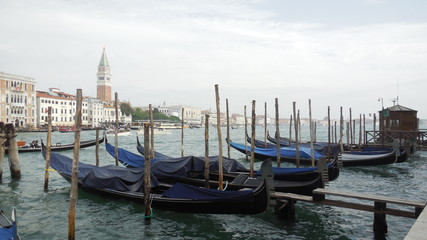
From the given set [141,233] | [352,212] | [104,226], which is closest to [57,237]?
[104,226]

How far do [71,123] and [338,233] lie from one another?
187ft

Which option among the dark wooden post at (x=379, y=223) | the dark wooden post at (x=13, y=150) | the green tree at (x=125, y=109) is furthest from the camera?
the green tree at (x=125, y=109)

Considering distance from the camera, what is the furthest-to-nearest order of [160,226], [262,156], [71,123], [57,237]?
1. [71,123]
2. [262,156]
3. [160,226]
4. [57,237]

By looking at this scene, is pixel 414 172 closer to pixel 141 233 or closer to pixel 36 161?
pixel 141 233

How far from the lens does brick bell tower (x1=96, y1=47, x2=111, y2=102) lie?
291ft

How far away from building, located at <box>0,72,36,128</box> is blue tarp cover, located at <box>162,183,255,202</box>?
40.2 meters

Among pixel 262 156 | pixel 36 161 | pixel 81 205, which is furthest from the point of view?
pixel 262 156

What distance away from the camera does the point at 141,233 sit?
5965mm

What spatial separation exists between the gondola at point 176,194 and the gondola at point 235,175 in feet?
3.16

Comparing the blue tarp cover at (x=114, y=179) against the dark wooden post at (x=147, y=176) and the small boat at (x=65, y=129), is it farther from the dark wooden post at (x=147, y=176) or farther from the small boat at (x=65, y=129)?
the small boat at (x=65, y=129)

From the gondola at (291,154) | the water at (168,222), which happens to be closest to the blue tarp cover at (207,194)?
the water at (168,222)

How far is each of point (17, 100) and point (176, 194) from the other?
43.3 metres

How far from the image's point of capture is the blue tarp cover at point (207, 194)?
235 inches

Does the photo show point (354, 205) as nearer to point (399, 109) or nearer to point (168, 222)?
point (168, 222)
